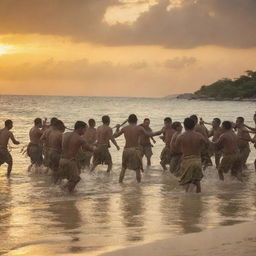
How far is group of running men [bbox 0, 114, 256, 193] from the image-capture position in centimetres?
1313

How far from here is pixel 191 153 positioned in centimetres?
1315

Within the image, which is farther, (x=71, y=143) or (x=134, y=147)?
(x=134, y=147)

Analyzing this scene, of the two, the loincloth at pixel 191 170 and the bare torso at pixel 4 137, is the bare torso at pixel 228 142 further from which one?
the bare torso at pixel 4 137

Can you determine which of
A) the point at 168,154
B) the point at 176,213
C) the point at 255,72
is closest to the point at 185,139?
the point at 176,213

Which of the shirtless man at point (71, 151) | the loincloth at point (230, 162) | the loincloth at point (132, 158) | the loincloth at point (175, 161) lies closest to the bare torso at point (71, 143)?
the shirtless man at point (71, 151)

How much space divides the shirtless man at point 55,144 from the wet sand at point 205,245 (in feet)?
23.0

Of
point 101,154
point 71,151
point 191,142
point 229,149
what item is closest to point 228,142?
point 229,149

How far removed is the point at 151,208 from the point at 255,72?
172m

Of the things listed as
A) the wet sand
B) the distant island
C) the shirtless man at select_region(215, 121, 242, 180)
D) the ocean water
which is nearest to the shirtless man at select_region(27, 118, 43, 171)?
the ocean water

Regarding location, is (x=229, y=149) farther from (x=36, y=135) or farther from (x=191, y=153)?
(x=36, y=135)

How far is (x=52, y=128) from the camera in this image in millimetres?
15781

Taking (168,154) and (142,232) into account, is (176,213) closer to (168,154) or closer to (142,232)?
(142,232)

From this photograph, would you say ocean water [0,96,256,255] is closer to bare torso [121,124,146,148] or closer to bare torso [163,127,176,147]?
bare torso [121,124,146,148]

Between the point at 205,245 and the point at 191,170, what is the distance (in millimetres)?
4869
